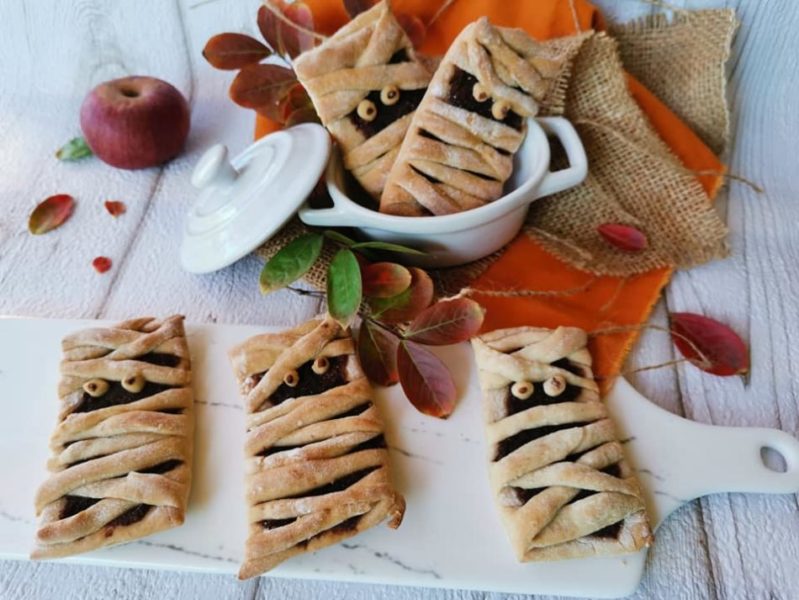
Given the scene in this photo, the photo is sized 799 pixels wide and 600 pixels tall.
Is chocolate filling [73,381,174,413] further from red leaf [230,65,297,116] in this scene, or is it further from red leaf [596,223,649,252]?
red leaf [596,223,649,252]

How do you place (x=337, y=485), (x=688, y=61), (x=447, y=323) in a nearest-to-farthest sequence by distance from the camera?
(x=337, y=485) < (x=447, y=323) < (x=688, y=61)

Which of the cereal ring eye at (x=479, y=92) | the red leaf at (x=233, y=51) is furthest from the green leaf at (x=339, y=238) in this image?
the red leaf at (x=233, y=51)

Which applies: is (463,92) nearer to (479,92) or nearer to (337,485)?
(479,92)

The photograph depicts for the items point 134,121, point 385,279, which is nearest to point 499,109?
point 385,279

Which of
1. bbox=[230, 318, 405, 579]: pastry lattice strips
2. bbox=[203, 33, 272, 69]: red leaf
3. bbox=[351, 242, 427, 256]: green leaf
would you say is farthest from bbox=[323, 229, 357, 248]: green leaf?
bbox=[203, 33, 272, 69]: red leaf

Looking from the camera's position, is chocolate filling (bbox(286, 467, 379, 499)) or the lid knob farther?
the lid knob

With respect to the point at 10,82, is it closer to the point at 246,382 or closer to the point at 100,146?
the point at 100,146

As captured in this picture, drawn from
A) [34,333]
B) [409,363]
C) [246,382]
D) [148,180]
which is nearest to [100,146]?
[148,180]
